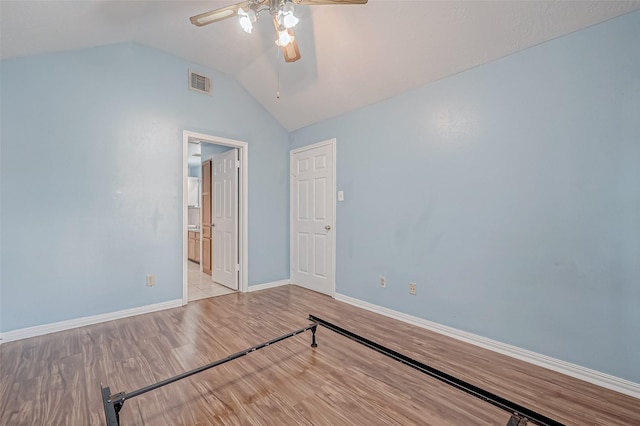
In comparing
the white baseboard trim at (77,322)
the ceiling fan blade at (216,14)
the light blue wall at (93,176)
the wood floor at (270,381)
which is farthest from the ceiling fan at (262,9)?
the white baseboard trim at (77,322)

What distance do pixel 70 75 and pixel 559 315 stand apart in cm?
490

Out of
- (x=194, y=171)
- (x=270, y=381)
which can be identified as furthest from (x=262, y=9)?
(x=194, y=171)

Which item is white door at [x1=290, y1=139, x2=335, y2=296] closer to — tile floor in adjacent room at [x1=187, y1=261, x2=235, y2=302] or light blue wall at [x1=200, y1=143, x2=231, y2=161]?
tile floor in adjacent room at [x1=187, y1=261, x2=235, y2=302]

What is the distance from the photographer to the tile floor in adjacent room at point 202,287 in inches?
152

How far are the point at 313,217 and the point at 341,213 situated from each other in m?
0.56

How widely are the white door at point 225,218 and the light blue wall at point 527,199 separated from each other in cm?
215

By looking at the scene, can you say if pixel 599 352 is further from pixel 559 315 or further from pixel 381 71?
pixel 381 71

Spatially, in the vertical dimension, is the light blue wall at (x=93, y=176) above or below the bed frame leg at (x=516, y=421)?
above

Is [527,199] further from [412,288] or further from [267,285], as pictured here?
[267,285]

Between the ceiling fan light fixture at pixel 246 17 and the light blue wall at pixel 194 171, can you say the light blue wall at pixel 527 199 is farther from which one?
the light blue wall at pixel 194 171

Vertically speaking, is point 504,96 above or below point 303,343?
above

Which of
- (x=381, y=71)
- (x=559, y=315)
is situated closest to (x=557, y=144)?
(x=559, y=315)

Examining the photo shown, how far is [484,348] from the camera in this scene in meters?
2.39

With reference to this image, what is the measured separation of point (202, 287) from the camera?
14.0 ft
